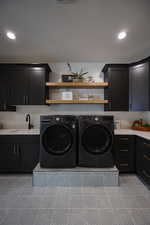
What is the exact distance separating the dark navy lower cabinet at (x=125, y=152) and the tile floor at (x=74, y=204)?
29cm

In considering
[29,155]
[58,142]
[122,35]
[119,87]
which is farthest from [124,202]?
[122,35]

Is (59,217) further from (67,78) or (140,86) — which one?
(140,86)

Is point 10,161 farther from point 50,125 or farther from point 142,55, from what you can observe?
point 142,55

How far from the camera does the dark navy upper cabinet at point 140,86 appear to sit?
2297mm

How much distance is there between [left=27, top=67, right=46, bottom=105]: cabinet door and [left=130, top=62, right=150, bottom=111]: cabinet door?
6.59 ft

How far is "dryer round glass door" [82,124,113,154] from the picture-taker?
2.04m

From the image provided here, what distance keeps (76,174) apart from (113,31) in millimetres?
2458

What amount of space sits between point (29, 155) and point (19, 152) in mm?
211

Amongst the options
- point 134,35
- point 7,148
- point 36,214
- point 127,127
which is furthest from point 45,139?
point 134,35

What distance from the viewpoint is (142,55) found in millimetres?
2502

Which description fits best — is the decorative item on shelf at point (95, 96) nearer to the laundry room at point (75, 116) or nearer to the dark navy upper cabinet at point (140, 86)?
the laundry room at point (75, 116)

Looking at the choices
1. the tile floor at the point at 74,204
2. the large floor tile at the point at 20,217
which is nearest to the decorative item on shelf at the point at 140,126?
the tile floor at the point at 74,204

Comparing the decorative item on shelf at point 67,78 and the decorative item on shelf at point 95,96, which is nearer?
the decorative item on shelf at point 67,78

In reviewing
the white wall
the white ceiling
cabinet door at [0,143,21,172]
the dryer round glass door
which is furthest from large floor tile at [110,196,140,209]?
the white ceiling
